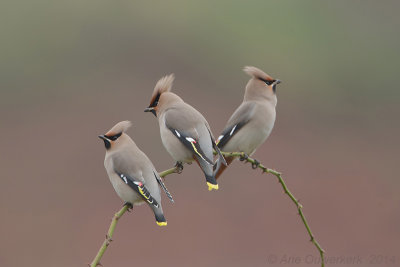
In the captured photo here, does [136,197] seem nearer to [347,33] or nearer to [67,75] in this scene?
[67,75]

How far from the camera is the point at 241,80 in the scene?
18.5 m

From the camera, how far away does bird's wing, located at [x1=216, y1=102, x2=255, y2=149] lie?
5754mm

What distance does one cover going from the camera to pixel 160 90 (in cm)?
505

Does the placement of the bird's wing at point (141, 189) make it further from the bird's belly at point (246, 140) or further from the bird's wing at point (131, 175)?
the bird's belly at point (246, 140)

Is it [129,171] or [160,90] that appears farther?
[160,90]

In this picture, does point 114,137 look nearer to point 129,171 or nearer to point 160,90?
point 129,171

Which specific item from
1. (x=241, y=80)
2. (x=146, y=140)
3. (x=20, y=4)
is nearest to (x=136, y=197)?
(x=146, y=140)

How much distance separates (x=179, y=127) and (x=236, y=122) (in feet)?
2.55

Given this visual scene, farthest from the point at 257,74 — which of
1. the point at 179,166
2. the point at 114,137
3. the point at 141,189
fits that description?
the point at 141,189

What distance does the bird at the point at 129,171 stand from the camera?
4.64 metres

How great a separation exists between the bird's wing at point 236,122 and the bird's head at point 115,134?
1.07 m

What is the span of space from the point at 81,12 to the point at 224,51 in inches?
140

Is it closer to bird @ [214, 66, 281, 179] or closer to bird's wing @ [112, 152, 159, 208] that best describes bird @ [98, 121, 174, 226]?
bird's wing @ [112, 152, 159, 208]

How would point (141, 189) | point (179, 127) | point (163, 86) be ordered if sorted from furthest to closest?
1. point (179, 127)
2. point (163, 86)
3. point (141, 189)
